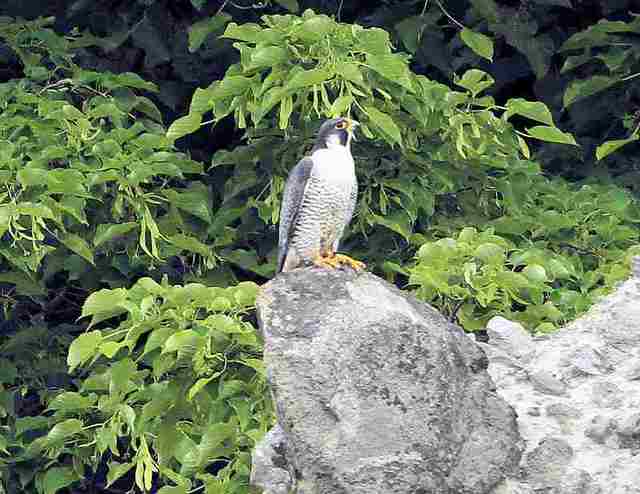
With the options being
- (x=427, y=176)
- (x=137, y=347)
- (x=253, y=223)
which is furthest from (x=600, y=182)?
(x=137, y=347)

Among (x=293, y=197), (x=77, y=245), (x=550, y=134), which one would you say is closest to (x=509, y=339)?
(x=293, y=197)

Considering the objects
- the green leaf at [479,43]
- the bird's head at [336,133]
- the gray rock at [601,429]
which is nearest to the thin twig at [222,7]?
the green leaf at [479,43]

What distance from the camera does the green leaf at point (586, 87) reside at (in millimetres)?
6465

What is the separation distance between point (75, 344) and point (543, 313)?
155cm

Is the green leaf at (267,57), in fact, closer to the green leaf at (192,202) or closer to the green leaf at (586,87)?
the green leaf at (192,202)

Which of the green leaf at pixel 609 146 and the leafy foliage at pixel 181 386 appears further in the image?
the green leaf at pixel 609 146

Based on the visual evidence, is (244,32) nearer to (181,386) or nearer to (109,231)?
(109,231)

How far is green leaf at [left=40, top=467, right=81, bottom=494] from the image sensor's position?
5.64m

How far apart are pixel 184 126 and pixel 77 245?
57cm

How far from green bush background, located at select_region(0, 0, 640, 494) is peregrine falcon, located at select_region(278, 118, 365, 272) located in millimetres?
239

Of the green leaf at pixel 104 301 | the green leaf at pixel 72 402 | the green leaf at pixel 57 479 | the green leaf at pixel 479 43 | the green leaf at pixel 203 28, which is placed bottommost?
the green leaf at pixel 57 479

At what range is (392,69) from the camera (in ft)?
17.5

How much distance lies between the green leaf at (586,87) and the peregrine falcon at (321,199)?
181 centimetres

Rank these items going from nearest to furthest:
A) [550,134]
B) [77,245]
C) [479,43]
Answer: [77,245] < [550,134] < [479,43]
